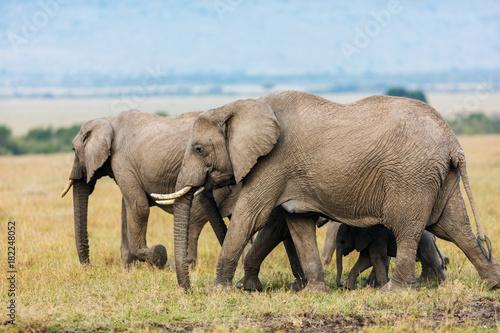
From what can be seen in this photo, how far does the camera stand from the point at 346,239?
348 inches

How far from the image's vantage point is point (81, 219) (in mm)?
10281

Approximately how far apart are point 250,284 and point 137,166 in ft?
7.75

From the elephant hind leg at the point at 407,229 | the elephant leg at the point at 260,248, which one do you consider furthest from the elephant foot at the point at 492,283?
the elephant leg at the point at 260,248

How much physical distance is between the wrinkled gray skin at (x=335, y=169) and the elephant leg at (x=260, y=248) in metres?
0.50

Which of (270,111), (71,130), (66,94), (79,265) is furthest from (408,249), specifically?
(66,94)

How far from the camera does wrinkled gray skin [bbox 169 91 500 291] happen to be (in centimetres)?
772

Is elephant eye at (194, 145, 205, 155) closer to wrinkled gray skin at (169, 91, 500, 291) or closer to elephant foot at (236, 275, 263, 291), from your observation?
wrinkled gray skin at (169, 91, 500, 291)

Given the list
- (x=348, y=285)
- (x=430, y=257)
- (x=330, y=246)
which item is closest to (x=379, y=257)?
(x=348, y=285)

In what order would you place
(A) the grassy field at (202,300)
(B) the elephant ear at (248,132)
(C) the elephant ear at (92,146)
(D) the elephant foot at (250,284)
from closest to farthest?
(A) the grassy field at (202,300) < (B) the elephant ear at (248,132) < (D) the elephant foot at (250,284) < (C) the elephant ear at (92,146)

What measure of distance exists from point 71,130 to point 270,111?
4777 cm

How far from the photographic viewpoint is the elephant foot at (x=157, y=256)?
32.8 feet

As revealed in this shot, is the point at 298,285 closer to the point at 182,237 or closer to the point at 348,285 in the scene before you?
the point at 348,285

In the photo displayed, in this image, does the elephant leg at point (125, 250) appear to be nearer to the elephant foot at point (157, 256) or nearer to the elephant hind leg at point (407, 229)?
the elephant foot at point (157, 256)

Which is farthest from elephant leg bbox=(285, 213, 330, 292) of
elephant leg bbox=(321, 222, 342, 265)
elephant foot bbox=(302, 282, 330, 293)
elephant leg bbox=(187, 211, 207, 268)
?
elephant leg bbox=(321, 222, 342, 265)
